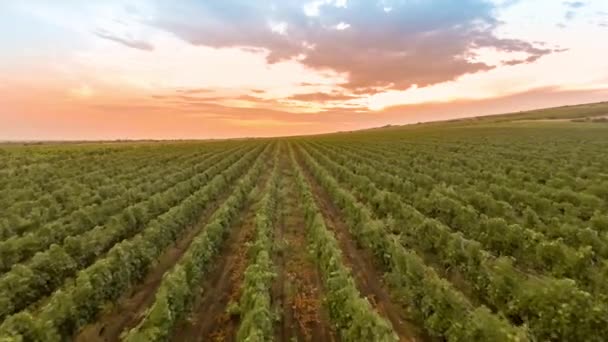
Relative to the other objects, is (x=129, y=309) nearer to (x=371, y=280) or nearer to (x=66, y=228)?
(x=66, y=228)

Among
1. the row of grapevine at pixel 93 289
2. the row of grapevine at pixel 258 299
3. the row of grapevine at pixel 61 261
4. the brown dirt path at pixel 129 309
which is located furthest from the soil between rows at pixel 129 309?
the row of grapevine at pixel 258 299

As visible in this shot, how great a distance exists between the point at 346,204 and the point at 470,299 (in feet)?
31.5

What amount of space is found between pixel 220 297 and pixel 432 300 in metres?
5.66

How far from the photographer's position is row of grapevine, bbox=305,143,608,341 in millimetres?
7953

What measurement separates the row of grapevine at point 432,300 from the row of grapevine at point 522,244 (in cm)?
303

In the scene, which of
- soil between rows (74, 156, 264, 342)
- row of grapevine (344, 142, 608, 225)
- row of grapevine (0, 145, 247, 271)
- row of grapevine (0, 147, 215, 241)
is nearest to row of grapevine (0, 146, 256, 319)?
row of grapevine (0, 145, 247, 271)

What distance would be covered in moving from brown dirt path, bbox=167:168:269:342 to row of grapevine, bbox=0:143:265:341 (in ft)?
6.69

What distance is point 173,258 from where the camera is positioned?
14.6 meters

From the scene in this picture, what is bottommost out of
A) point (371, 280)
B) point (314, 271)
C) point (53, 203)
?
point (371, 280)

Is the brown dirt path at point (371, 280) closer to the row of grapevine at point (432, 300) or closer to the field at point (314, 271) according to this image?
the field at point (314, 271)

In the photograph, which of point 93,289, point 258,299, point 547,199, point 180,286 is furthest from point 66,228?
point 547,199

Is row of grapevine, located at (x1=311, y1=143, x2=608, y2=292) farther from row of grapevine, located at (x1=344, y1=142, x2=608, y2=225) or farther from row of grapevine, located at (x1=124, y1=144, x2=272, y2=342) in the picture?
row of grapevine, located at (x1=124, y1=144, x2=272, y2=342)

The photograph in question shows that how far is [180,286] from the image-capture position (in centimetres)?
975

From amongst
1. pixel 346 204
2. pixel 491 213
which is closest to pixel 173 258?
pixel 346 204
